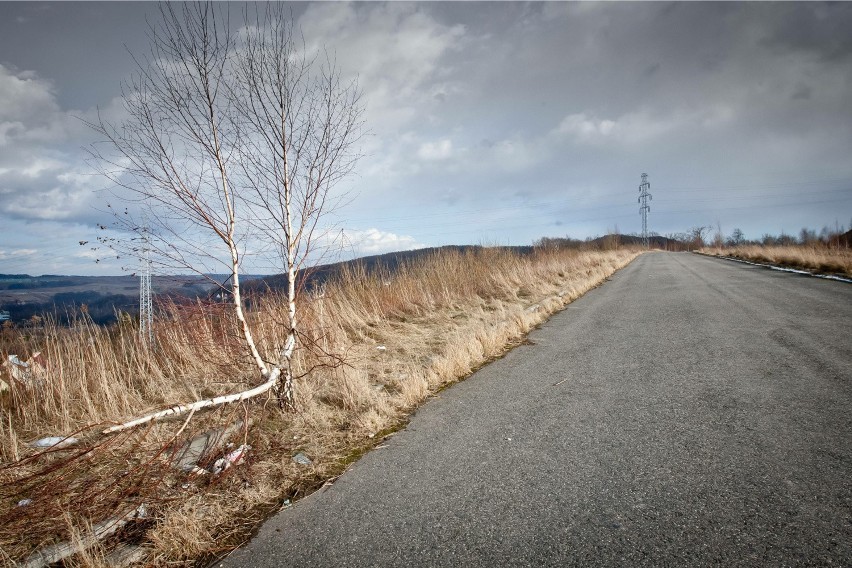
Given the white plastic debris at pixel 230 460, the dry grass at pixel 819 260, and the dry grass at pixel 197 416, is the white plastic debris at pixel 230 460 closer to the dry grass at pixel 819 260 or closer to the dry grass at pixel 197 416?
the dry grass at pixel 197 416

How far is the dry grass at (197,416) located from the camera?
1999mm

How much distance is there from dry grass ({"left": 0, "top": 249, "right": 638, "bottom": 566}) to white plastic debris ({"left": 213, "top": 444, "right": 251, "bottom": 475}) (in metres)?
0.06

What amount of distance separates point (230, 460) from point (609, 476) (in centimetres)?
245

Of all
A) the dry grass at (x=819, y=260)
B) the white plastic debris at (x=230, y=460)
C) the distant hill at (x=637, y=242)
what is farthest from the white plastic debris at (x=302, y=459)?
the distant hill at (x=637, y=242)

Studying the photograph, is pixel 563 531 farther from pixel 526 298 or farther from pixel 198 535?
pixel 526 298

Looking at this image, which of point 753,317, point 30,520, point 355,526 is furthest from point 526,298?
point 30,520

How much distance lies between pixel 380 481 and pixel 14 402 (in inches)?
173

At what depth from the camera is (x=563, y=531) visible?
179 centimetres

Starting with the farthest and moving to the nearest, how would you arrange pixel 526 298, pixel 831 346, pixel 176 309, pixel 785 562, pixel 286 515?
pixel 526 298
pixel 831 346
pixel 176 309
pixel 286 515
pixel 785 562

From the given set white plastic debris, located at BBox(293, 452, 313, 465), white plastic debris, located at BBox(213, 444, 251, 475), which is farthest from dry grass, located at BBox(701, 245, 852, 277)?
white plastic debris, located at BBox(213, 444, 251, 475)

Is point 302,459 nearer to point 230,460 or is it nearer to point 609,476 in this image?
point 230,460

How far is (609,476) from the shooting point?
7.21 ft

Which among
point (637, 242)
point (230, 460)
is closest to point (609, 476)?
point (230, 460)

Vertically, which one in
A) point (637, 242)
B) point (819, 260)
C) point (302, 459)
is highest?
point (637, 242)
